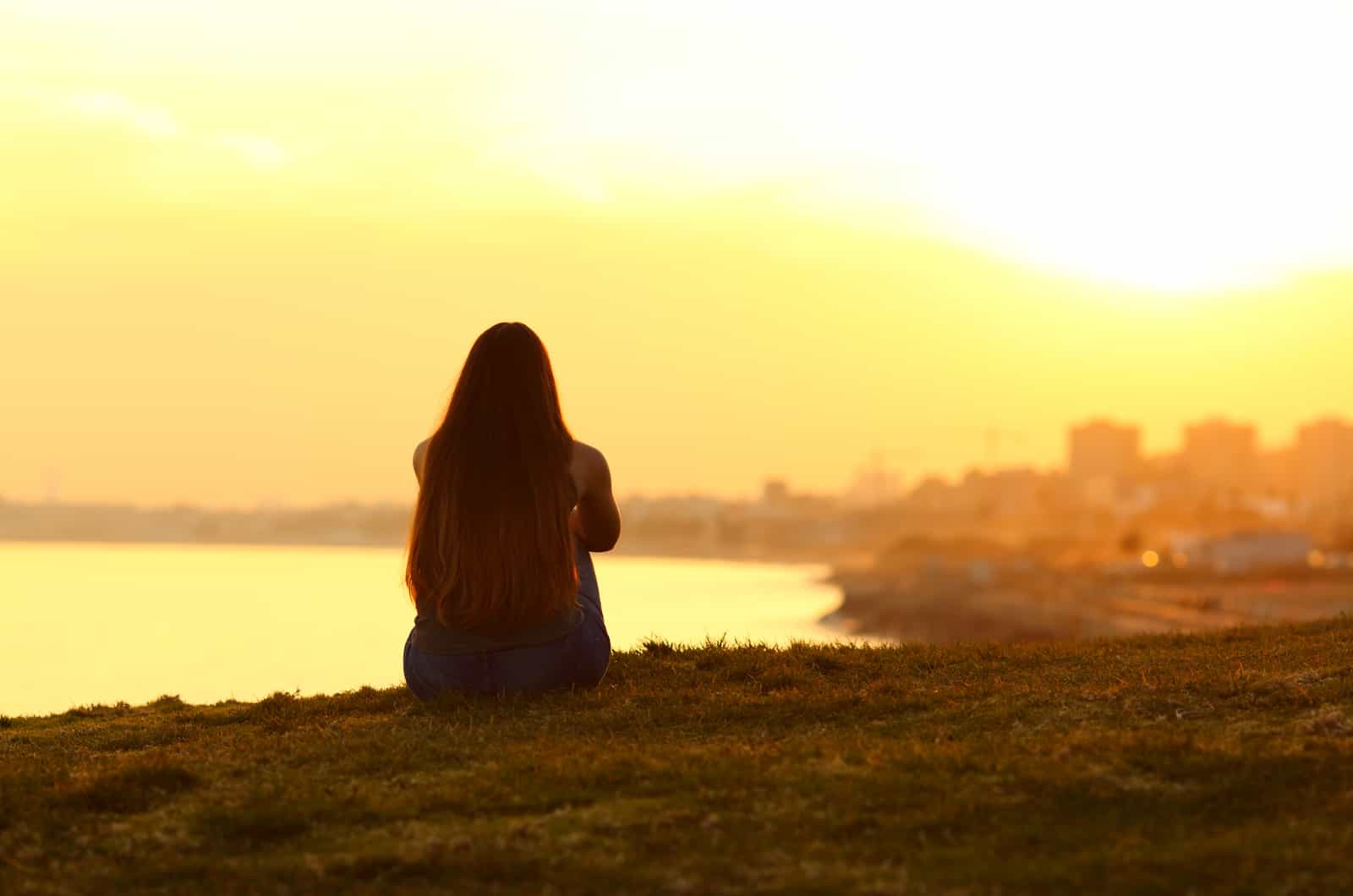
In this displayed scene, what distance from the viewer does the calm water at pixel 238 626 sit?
1871 inches

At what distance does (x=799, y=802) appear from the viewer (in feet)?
20.5

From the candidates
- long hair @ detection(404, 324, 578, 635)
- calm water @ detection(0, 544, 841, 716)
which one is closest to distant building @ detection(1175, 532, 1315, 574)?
calm water @ detection(0, 544, 841, 716)

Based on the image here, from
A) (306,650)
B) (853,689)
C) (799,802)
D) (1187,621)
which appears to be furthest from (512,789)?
(1187,621)

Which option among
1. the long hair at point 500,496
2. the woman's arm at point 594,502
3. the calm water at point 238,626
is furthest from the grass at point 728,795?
the calm water at point 238,626

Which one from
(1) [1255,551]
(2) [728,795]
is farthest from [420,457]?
(1) [1255,551]

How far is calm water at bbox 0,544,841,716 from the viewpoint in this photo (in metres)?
47.5

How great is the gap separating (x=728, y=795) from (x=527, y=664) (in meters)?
3.03

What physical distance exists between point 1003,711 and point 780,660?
2.75 metres

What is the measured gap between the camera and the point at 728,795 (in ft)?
21.0

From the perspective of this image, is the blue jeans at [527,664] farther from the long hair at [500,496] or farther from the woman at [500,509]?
the long hair at [500,496]

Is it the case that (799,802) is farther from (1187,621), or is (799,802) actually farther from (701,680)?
(1187,621)

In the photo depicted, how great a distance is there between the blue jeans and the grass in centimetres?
16

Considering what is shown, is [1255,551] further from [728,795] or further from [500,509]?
[728,795]

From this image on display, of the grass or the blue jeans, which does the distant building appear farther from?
the grass
